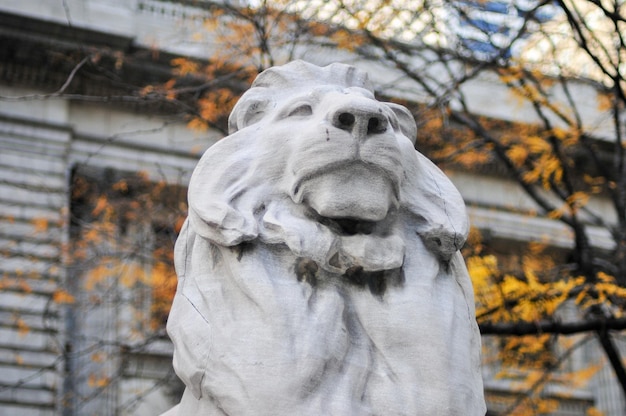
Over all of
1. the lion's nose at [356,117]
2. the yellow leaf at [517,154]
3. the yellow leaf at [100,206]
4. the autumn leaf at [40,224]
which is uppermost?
the yellow leaf at [517,154]

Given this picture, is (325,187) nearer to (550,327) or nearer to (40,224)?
(550,327)

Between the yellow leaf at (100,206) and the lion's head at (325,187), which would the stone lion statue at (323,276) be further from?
the yellow leaf at (100,206)

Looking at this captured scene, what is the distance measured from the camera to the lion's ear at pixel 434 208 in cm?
520

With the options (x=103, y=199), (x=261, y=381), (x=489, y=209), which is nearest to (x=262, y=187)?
(x=261, y=381)

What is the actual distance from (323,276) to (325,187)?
0.35 meters

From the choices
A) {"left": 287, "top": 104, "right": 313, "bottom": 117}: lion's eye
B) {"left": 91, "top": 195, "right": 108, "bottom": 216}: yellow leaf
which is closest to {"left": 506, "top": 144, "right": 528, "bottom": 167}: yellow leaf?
{"left": 91, "top": 195, "right": 108, "bottom": 216}: yellow leaf

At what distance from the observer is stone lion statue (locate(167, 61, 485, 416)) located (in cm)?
473

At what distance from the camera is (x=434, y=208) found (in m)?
5.32

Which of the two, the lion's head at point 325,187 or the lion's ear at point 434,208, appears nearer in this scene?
the lion's head at point 325,187

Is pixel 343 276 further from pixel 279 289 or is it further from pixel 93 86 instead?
pixel 93 86

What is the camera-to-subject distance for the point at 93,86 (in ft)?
62.7

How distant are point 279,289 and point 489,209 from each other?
18.0 m

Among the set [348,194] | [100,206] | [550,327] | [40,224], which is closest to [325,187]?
[348,194]

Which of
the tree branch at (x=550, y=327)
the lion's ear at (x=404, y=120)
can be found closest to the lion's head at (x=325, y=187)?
the lion's ear at (x=404, y=120)
